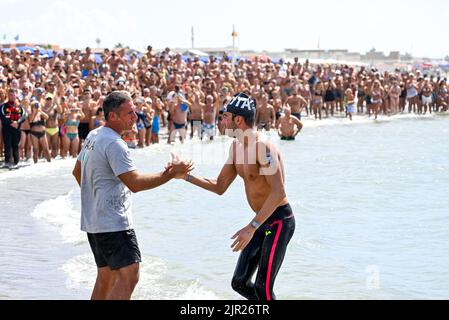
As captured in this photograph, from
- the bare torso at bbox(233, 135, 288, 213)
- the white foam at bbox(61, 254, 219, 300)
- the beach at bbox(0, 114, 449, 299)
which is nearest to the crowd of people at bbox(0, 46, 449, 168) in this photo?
the beach at bbox(0, 114, 449, 299)

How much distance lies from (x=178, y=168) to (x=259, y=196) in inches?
30.9

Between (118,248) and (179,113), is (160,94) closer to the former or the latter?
(179,113)

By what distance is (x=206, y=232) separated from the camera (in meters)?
12.6

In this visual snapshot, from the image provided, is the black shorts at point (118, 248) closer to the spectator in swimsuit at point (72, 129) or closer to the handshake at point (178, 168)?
the handshake at point (178, 168)

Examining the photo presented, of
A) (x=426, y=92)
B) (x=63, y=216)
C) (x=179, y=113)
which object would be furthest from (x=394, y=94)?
(x=63, y=216)

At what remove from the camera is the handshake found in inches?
235

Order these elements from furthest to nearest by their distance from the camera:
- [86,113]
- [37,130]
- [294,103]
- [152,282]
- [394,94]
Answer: [394,94], [294,103], [86,113], [37,130], [152,282]

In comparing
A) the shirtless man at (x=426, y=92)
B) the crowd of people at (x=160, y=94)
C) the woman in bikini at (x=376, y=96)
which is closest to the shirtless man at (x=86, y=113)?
the crowd of people at (x=160, y=94)

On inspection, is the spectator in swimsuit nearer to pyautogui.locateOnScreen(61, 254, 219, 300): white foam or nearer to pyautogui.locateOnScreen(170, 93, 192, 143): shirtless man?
pyautogui.locateOnScreen(170, 93, 192, 143): shirtless man

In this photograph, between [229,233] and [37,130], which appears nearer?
[229,233]

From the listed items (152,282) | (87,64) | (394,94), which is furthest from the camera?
(394,94)

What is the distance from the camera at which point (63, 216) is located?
13.1 meters

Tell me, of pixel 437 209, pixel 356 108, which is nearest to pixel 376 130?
pixel 356 108

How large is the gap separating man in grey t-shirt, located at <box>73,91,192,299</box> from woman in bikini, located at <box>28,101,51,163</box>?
11.7 meters
